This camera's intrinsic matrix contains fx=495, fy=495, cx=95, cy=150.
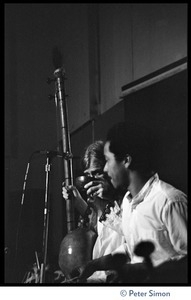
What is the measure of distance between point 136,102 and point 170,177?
1.19 ft

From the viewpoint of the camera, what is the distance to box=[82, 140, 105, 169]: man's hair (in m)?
2.19

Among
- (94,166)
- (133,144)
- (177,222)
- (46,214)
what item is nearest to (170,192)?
(177,222)

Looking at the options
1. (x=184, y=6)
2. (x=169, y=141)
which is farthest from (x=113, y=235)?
(x=184, y=6)

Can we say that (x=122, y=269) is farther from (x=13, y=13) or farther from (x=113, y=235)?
(x=13, y=13)

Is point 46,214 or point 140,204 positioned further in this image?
point 46,214

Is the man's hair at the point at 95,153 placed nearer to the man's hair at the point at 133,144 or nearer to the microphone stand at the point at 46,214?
the man's hair at the point at 133,144

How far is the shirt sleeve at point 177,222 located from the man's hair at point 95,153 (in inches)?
14.2

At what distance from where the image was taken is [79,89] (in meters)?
2.25

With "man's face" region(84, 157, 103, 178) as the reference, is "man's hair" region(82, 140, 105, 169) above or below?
above

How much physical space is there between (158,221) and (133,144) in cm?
34

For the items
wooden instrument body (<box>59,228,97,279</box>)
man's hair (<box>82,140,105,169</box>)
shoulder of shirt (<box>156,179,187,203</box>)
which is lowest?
wooden instrument body (<box>59,228,97,279</box>)

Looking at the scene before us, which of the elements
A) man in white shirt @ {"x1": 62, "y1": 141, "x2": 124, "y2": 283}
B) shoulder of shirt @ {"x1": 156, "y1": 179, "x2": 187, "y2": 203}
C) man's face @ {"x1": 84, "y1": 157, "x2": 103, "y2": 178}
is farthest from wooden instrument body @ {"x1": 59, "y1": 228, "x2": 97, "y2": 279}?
shoulder of shirt @ {"x1": 156, "y1": 179, "x2": 187, "y2": 203}

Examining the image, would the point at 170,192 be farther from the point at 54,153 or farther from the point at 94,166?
the point at 54,153

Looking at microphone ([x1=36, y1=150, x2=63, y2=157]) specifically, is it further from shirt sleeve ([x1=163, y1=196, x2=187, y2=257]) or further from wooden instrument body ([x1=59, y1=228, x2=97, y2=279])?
shirt sleeve ([x1=163, y1=196, x2=187, y2=257])
